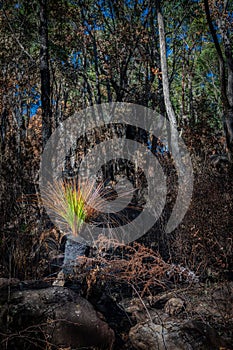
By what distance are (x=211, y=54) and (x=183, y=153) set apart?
1062 cm

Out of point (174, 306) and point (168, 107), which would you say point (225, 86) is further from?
point (174, 306)

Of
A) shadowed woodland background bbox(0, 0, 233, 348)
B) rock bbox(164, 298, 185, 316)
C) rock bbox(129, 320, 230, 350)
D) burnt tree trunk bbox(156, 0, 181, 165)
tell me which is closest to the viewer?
rock bbox(129, 320, 230, 350)

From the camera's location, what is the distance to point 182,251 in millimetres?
4215

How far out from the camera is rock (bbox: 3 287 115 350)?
2.59 m

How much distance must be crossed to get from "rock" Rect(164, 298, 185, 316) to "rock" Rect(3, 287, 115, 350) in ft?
2.67

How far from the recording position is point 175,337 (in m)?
2.66

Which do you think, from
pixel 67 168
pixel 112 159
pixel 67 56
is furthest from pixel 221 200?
pixel 67 56

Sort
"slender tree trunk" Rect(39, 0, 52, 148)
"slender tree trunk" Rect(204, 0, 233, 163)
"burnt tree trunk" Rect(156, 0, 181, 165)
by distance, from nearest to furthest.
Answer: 1. "slender tree trunk" Rect(204, 0, 233, 163)
2. "slender tree trunk" Rect(39, 0, 52, 148)
3. "burnt tree trunk" Rect(156, 0, 181, 165)

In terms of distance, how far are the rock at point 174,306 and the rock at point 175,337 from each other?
0.50 metres

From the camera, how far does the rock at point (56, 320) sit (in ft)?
8.50

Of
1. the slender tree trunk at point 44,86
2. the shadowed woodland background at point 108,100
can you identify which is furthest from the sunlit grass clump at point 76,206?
the slender tree trunk at point 44,86

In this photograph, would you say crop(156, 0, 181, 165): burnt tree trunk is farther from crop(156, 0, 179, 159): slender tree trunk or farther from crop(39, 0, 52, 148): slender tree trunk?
crop(39, 0, 52, 148): slender tree trunk

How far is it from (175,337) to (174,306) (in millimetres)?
815

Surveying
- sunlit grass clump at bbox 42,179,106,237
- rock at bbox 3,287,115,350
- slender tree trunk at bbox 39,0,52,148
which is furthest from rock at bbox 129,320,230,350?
slender tree trunk at bbox 39,0,52,148
